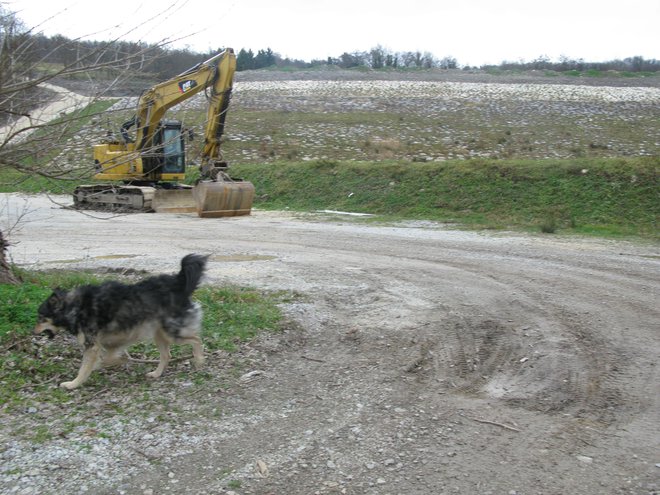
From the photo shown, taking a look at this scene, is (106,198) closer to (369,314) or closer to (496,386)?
(369,314)

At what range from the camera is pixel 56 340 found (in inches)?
281

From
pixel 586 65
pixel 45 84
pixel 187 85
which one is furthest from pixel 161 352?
pixel 586 65

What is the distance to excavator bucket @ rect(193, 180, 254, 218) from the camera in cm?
2094

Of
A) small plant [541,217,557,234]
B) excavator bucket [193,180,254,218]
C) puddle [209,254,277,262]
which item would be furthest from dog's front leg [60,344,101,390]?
excavator bucket [193,180,254,218]

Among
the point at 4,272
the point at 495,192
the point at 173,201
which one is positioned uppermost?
the point at 4,272

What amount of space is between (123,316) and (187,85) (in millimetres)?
16147

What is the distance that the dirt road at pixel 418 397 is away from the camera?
4820 mm

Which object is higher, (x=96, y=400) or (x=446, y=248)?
(x=96, y=400)

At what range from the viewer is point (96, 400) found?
601cm

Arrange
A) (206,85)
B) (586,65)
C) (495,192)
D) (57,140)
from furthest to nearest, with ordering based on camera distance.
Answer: (586,65)
(495,192)
(206,85)
(57,140)

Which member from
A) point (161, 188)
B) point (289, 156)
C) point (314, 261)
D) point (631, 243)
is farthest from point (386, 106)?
point (314, 261)

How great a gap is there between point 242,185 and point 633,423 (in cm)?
1710

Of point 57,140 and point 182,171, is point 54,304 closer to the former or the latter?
point 57,140

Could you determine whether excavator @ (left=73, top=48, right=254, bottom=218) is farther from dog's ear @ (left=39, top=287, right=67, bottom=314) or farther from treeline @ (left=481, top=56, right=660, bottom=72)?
treeline @ (left=481, top=56, right=660, bottom=72)
